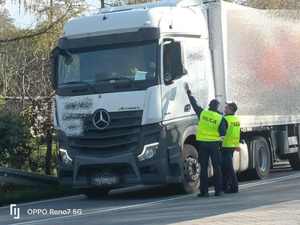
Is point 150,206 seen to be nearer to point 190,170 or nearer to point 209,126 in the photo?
point 190,170

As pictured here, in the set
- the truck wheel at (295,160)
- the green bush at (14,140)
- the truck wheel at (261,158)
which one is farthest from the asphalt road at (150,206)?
the truck wheel at (295,160)

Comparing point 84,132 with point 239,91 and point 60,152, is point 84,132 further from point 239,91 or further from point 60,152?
point 239,91

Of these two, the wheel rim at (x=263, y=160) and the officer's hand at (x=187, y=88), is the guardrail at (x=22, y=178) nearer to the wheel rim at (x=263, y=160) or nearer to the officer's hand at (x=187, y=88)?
the officer's hand at (x=187, y=88)

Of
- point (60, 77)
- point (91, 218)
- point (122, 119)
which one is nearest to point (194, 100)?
point (122, 119)

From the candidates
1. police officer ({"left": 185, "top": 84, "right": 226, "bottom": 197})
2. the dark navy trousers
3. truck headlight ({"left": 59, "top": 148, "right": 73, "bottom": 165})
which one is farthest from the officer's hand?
truck headlight ({"left": 59, "top": 148, "right": 73, "bottom": 165})

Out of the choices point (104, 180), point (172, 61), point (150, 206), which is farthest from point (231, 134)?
point (104, 180)

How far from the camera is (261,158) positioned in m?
17.5

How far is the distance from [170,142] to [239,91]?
8.61 feet

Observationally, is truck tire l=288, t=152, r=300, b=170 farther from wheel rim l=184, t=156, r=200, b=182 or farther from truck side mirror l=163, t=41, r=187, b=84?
truck side mirror l=163, t=41, r=187, b=84

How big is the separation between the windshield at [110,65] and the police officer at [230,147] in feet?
6.16

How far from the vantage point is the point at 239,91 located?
16.2m

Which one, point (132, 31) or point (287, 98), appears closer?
point (132, 31)

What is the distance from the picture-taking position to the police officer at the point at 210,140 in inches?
561

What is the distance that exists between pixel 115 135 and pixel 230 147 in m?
2.33
